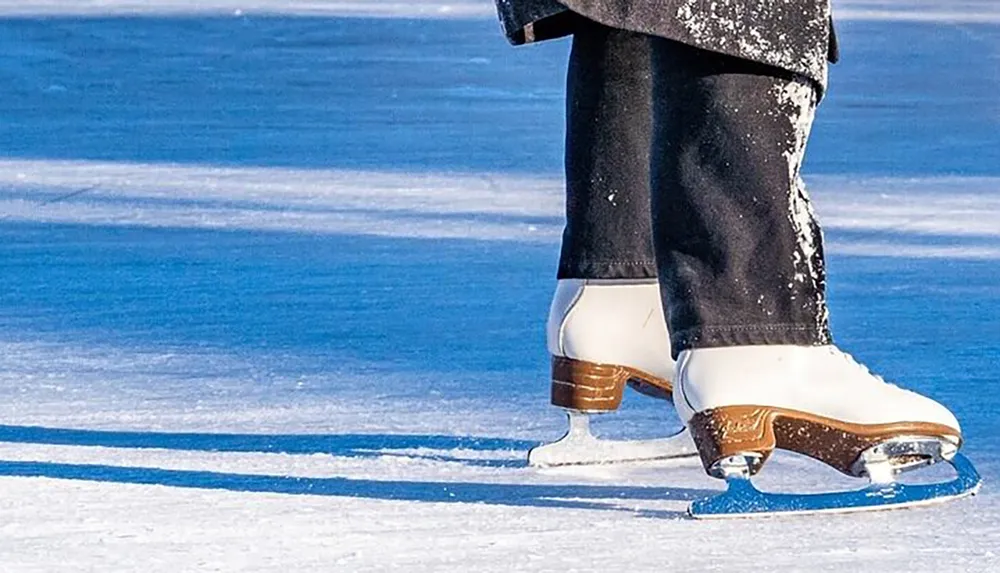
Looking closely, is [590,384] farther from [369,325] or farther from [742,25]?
[369,325]

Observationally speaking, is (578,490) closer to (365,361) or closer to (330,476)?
(330,476)

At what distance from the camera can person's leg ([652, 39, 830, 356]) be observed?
269 cm

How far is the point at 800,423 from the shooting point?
8.89 ft

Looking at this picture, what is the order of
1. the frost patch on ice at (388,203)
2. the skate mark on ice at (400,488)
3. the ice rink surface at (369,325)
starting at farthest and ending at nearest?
the frost patch on ice at (388,203) → the skate mark on ice at (400,488) → the ice rink surface at (369,325)

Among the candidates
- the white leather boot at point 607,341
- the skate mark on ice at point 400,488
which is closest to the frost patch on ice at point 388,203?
the white leather boot at point 607,341

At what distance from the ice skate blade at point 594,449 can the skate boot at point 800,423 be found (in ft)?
0.91

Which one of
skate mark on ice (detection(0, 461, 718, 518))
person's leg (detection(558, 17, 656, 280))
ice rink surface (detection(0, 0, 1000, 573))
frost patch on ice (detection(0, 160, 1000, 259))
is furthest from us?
frost patch on ice (detection(0, 160, 1000, 259))

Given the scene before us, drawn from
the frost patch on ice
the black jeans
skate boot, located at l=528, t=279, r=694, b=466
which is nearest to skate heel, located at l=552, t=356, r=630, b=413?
skate boot, located at l=528, t=279, r=694, b=466

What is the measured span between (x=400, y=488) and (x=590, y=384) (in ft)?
0.86

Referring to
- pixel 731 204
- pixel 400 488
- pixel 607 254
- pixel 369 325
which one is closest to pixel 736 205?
pixel 731 204

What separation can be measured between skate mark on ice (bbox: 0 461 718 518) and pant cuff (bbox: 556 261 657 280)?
0.25 metres

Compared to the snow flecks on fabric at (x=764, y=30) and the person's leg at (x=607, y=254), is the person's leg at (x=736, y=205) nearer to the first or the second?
the snow flecks on fabric at (x=764, y=30)

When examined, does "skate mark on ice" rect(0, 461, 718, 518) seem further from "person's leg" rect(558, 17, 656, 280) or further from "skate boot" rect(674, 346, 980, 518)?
"person's leg" rect(558, 17, 656, 280)

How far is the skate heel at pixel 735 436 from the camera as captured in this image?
2672mm
